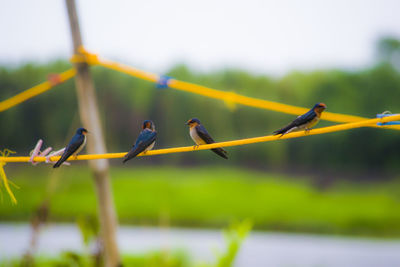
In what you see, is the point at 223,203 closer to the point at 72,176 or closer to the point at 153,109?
the point at 153,109

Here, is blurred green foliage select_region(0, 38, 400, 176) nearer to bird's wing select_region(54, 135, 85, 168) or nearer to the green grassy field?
the green grassy field

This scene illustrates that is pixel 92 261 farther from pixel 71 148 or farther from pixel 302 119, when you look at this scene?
pixel 302 119

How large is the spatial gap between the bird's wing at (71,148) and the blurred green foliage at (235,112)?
6.21 ft

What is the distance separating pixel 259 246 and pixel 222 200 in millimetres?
447

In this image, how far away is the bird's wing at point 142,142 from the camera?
76 cm

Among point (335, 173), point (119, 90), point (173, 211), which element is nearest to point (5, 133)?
point (119, 90)

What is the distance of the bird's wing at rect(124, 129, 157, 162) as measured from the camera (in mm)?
763

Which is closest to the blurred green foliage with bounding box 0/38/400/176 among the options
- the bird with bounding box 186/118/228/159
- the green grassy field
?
the green grassy field

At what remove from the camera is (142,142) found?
0.80 metres

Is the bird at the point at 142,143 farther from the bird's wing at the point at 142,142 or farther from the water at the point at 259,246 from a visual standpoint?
the water at the point at 259,246

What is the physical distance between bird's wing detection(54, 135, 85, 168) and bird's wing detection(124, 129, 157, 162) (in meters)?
0.14

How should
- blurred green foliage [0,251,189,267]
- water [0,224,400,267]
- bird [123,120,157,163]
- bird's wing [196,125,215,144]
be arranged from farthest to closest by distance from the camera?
1. water [0,224,400,267]
2. blurred green foliage [0,251,189,267]
3. bird's wing [196,125,215,144]
4. bird [123,120,157,163]

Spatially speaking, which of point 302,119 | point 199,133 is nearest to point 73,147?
point 199,133

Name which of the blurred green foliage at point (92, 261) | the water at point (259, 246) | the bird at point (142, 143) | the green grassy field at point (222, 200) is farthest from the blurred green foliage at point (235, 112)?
the bird at point (142, 143)
